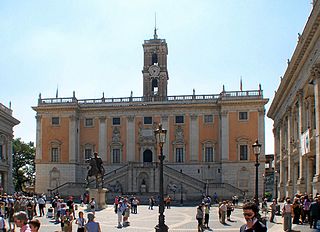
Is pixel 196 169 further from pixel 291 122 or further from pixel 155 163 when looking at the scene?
pixel 291 122

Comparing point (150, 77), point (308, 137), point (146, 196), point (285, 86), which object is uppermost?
point (150, 77)

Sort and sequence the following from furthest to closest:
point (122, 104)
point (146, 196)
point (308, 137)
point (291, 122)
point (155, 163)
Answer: point (122, 104) → point (155, 163) → point (146, 196) → point (291, 122) → point (308, 137)

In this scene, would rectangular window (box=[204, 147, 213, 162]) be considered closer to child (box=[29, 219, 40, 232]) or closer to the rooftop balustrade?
the rooftop balustrade

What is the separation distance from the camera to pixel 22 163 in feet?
285

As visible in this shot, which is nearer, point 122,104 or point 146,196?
point 146,196

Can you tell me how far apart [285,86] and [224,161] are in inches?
878

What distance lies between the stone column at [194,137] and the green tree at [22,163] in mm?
31662

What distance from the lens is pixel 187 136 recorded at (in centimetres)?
6712

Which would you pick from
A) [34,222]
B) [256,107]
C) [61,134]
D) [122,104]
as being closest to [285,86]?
[256,107]

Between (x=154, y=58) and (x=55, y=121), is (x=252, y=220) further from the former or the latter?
(x=154, y=58)

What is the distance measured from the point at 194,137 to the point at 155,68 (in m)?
11.6

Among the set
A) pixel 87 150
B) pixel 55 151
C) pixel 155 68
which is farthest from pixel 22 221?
pixel 155 68

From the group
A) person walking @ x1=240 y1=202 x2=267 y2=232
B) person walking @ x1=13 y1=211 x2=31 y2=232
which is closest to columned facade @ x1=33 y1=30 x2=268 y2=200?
person walking @ x1=13 y1=211 x2=31 y2=232

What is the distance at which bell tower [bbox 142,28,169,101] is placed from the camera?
72188 mm
